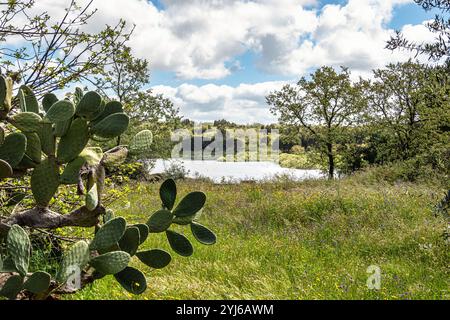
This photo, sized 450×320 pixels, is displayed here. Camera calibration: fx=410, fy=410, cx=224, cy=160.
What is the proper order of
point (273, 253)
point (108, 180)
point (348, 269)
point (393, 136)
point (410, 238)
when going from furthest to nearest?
point (393, 136)
point (410, 238)
point (273, 253)
point (348, 269)
point (108, 180)

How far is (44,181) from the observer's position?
1.77 m

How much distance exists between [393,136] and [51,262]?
779 inches

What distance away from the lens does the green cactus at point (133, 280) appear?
1974 millimetres

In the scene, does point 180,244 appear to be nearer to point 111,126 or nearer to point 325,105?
point 111,126

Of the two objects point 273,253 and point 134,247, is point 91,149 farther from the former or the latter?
point 273,253

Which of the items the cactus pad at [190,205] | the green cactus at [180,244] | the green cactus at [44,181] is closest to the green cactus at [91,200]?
the green cactus at [44,181]

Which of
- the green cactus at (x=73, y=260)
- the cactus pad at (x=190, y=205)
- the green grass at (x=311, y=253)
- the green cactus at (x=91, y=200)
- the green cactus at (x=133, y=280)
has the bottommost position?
the green grass at (x=311, y=253)

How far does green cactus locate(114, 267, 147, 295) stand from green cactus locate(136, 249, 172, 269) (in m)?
0.16

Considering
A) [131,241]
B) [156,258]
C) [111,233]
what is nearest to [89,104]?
[111,233]

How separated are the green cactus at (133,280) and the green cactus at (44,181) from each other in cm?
53

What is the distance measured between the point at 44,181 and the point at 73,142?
0.70 feet

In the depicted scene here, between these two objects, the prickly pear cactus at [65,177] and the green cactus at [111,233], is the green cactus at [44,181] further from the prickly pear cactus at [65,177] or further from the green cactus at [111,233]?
the green cactus at [111,233]

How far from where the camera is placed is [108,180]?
17.5 feet
